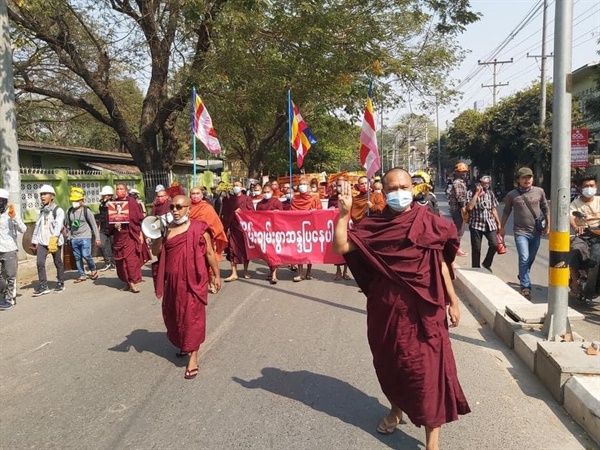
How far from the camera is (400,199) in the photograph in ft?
10.4

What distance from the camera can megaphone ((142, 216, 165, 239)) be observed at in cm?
452

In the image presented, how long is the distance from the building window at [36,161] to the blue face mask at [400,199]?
16703 millimetres

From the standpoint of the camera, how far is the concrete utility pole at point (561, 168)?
4383 millimetres

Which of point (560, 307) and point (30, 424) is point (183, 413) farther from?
point (560, 307)

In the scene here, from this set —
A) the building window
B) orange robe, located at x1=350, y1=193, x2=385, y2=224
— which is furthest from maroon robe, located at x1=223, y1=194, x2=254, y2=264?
the building window

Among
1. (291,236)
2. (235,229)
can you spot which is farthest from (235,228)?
(291,236)

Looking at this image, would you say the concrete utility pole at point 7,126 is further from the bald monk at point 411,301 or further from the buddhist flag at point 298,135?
the bald monk at point 411,301

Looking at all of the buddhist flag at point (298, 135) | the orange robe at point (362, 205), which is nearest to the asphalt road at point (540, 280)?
the orange robe at point (362, 205)

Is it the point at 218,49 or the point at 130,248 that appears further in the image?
the point at 218,49

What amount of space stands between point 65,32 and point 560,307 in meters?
13.5

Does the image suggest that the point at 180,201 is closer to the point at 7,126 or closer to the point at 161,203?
the point at 161,203

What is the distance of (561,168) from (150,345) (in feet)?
14.1

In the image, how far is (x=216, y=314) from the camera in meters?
6.47

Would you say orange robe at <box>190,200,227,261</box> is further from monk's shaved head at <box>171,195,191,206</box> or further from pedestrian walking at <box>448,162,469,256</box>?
pedestrian walking at <box>448,162,469,256</box>
